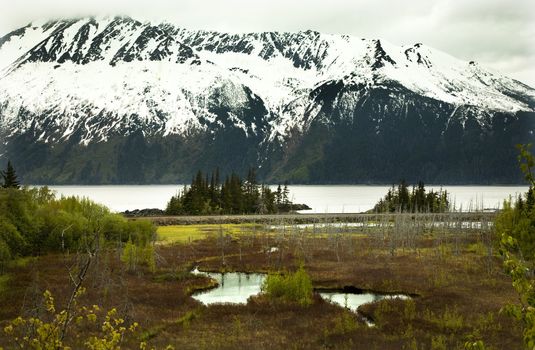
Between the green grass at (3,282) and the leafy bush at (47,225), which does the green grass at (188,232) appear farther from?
the green grass at (3,282)

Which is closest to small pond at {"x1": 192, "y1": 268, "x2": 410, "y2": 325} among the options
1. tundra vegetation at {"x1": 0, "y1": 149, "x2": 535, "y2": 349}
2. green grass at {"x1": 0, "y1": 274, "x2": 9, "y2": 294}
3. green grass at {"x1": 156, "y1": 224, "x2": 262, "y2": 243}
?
tundra vegetation at {"x1": 0, "y1": 149, "x2": 535, "y2": 349}

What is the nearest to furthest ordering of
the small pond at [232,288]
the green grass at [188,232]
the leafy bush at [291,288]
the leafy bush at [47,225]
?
the leafy bush at [291,288], the small pond at [232,288], the leafy bush at [47,225], the green grass at [188,232]

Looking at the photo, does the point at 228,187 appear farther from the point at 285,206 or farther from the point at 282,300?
the point at 282,300

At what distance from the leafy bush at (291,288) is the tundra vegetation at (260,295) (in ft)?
0.30

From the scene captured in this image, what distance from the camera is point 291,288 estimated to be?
143 feet

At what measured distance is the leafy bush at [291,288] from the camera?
43.0 meters

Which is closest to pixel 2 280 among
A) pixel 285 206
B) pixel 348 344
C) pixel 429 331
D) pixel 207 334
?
pixel 207 334

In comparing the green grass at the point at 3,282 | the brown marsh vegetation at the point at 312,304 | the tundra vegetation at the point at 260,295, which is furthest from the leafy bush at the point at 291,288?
the green grass at the point at 3,282

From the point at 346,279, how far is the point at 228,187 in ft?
357

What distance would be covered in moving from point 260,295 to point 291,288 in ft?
9.66

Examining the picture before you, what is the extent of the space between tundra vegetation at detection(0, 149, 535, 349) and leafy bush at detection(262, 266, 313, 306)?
0.09m

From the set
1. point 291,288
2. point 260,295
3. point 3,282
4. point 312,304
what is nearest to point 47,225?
point 3,282

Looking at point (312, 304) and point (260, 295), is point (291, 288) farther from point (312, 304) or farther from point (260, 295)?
point (260, 295)

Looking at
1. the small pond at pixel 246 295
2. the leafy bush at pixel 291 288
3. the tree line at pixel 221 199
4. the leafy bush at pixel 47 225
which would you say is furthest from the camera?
the tree line at pixel 221 199
